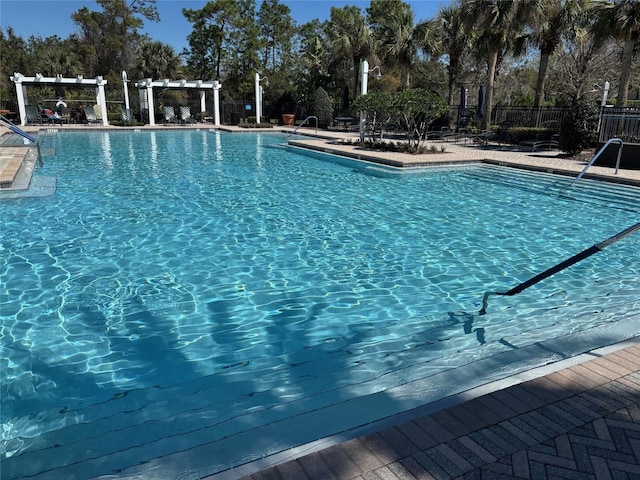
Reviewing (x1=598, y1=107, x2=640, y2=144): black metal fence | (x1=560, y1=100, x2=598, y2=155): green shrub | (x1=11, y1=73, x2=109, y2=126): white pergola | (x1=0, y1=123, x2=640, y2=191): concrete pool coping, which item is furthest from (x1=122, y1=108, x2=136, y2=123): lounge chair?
(x1=598, y1=107, x2=640, y2=144): black metal fence

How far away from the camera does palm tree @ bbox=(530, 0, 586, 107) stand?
18.8 m

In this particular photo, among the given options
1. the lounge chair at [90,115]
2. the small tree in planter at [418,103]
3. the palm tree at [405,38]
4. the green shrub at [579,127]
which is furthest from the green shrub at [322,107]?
the green shrub at [579,127]

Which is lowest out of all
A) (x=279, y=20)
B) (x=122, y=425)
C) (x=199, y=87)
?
(x=122, y=425)

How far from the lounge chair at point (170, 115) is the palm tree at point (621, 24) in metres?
22.3

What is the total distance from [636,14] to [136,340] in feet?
59.4

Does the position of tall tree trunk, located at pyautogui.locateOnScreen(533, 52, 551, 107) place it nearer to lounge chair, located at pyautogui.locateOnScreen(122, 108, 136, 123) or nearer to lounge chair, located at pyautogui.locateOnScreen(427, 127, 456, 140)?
lounge chair, located at pyautogui.locateOnScreen(427, 127, 456, 140)

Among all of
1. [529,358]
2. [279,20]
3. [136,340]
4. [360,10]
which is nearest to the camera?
[529,358]

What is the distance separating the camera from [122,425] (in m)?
2.88

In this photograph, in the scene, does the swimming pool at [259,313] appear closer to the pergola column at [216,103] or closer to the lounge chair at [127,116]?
the lounge chair at [127,116]

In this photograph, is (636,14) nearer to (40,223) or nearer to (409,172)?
(409,172)

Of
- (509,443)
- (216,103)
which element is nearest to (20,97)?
(216,103)

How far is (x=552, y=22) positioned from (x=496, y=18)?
290 cm

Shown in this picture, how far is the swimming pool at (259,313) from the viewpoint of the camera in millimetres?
2795

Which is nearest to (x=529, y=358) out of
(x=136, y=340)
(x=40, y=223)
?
(x=136, y=340)
